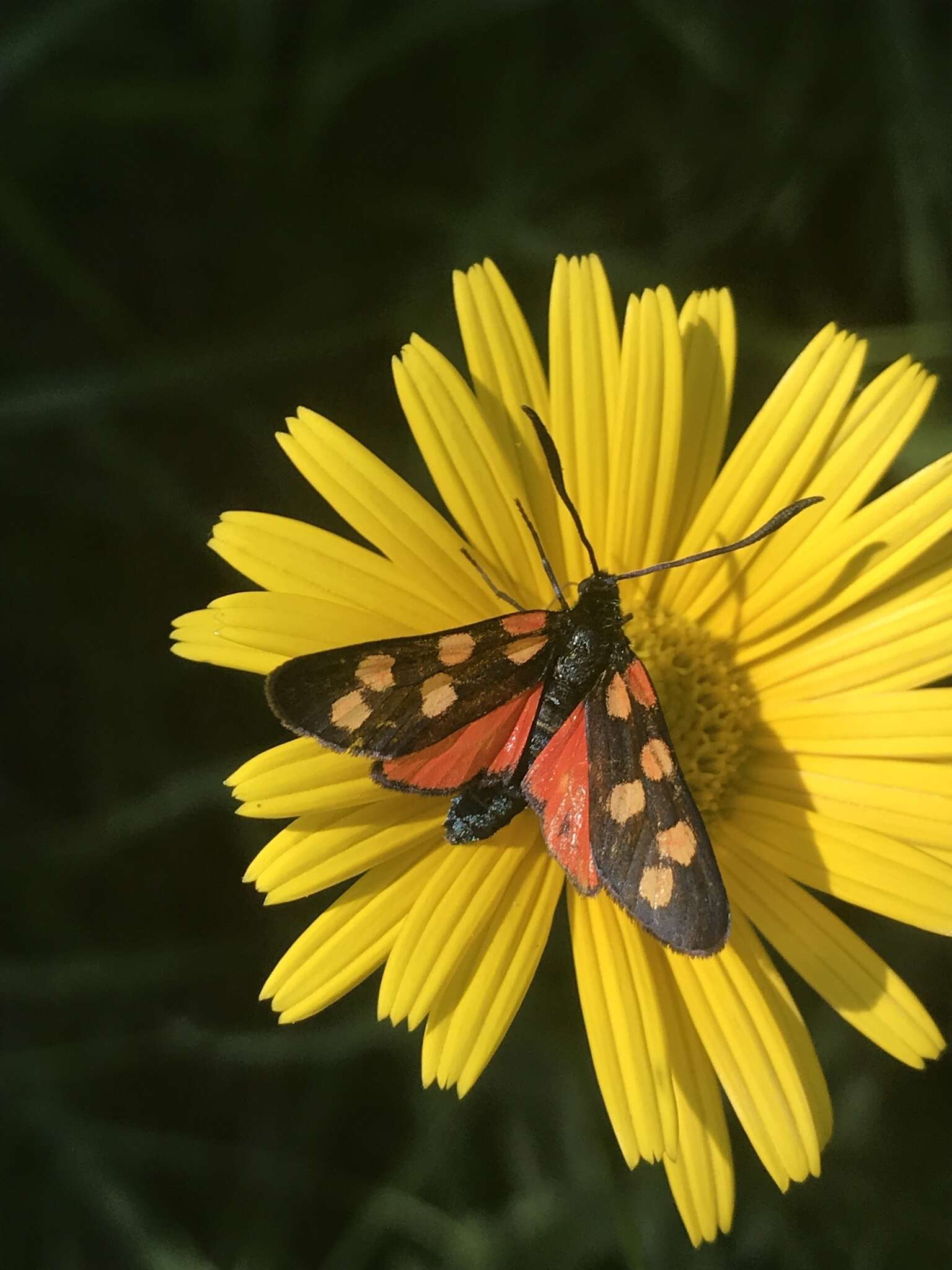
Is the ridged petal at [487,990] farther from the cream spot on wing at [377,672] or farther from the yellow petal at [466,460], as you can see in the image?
the yellow petal at [466,460]

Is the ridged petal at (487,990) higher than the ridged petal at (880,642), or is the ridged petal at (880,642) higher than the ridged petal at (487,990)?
the ridged petal at (880,642)

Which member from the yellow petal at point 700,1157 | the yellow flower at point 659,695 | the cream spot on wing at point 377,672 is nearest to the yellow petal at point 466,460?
the yellow flower at point 659,695

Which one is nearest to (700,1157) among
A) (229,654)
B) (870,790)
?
(870,790)

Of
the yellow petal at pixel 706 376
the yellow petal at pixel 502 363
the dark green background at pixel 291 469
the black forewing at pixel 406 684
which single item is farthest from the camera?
the dark green background at pixel 291 469

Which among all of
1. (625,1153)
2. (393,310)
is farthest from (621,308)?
(625,1153)

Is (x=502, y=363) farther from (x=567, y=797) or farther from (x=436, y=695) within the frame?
(x=567, y=797)

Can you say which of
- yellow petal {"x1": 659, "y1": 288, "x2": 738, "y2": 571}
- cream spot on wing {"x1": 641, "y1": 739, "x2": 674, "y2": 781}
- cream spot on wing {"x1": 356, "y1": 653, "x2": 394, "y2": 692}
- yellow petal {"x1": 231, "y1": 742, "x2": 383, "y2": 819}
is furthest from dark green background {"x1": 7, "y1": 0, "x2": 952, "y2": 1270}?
cream spot on wing {"x1": 641, "y1": 739, "x2": 674, "y2": 781}

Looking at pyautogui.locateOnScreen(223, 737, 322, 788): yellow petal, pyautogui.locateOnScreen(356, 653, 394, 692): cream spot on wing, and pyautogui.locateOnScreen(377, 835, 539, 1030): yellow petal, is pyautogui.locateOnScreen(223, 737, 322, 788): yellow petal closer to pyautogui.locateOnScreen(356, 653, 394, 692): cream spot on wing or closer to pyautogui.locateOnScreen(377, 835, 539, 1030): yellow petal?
pyautogui.locateOnScreen(356, 653, 394, 692): cream spot on wing
